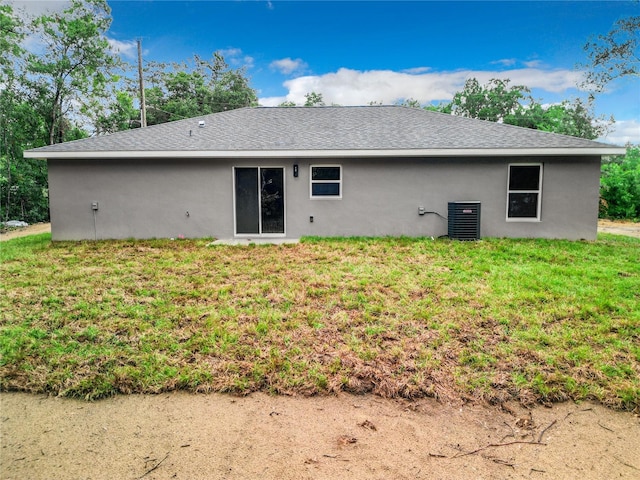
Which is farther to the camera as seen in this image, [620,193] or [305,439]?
[620,193]

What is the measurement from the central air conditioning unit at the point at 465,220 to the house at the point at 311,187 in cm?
46

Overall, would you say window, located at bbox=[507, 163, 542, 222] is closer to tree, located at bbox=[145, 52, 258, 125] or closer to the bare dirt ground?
the bare dirt ground

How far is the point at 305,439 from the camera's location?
2.29 m

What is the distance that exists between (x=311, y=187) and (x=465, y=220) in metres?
3.76

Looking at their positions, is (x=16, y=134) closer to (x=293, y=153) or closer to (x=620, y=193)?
(x=293, y=153)

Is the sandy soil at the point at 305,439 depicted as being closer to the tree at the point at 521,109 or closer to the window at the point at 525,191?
the window at the point at 525,191

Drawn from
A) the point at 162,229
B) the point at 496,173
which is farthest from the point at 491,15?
the point at 162,229

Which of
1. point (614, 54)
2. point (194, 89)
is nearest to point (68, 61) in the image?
point (194, 89)

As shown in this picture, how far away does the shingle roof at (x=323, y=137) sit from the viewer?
340 inches

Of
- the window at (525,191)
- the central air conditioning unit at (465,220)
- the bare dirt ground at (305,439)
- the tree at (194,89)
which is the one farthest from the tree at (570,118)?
the bare dirt ground at (305,439)

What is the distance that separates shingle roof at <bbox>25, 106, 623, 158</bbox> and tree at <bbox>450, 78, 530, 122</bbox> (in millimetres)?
21596

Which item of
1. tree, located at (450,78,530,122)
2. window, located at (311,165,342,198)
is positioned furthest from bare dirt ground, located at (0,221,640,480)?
tree, located at (450,78,530,122)

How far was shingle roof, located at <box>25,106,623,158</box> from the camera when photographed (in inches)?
340

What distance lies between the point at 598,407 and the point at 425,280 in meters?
2.90
